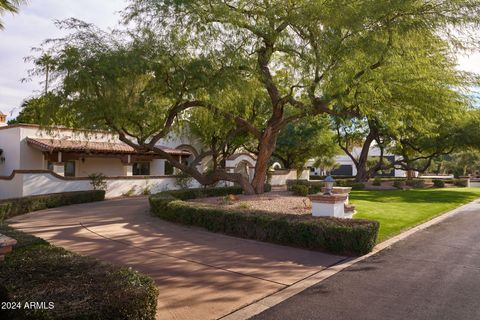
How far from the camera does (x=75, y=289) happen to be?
430cm

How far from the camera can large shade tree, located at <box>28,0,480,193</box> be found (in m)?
11.9

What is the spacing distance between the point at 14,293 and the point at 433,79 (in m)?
14.2

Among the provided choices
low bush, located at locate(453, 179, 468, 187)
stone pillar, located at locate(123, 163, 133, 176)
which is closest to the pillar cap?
stone pillar, located at locate(123, 163, 133, 176)

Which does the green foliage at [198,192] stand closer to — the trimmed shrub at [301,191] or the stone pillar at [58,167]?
the trimmed shrub at [301,191]

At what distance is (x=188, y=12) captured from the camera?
1360 cm

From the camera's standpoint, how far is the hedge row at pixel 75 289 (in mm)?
3865

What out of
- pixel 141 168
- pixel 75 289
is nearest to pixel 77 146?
pixel 141 168

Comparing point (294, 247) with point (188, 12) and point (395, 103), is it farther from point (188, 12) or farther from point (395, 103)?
point (188, 12)

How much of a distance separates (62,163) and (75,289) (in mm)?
18596

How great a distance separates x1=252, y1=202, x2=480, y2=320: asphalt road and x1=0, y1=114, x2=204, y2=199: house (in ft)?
47.3

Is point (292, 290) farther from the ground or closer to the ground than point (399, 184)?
closer to the ground

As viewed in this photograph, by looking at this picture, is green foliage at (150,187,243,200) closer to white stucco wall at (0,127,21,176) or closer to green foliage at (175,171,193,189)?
green foliage at (175,171,193,189)

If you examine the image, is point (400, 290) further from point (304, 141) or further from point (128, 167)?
point (304, 141)

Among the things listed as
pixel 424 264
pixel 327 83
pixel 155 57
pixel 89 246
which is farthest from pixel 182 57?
pixel 424 264
